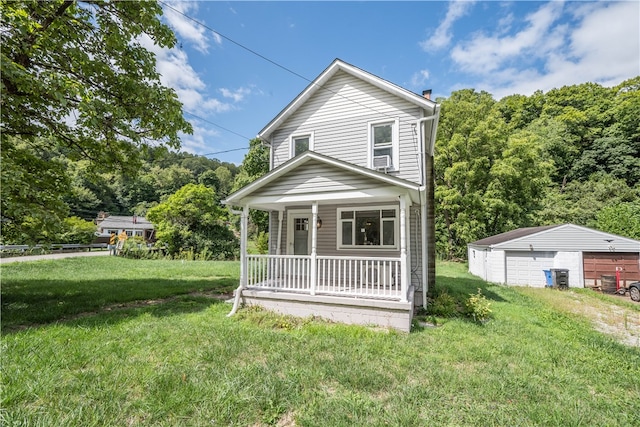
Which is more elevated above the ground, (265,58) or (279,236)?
(265,58)

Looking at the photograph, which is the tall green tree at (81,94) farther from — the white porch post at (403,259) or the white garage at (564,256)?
the white garage at (564,256)

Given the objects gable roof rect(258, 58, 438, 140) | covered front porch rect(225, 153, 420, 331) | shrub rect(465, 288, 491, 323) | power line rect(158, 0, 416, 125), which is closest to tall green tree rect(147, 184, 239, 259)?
gable roof rect(258, 58, 438, 140)

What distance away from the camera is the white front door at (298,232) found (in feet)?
30.9

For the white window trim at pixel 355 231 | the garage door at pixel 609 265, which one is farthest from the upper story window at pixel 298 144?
the garage door at pixel 609 265

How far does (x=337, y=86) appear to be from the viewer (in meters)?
9.36

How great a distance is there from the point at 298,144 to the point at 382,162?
3062mm

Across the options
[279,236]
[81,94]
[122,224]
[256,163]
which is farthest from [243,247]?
[122,224]

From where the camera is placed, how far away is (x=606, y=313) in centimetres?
910

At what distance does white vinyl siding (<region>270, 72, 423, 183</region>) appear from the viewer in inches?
331

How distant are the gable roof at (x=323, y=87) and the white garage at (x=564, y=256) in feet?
35.8

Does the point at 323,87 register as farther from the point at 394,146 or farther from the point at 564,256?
the point at 564,256

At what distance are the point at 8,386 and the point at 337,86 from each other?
31.6ft

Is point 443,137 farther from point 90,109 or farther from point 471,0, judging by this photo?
point 90,109

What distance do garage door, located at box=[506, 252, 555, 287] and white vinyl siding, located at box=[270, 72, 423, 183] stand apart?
36.2ft
